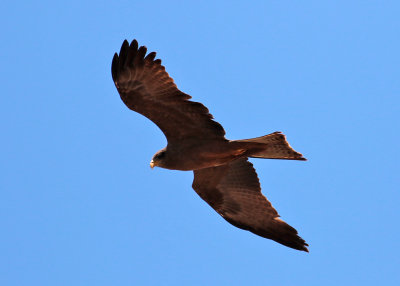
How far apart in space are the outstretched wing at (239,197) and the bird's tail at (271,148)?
117 centimetres

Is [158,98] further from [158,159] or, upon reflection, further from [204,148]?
[204,148]

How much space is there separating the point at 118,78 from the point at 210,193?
3.43 meters

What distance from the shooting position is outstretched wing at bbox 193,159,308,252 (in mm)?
13484

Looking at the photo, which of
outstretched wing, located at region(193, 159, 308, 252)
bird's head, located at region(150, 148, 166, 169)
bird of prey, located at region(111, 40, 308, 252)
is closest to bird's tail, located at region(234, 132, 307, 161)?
bird of prey, located at region(111, 40, 308, 252)

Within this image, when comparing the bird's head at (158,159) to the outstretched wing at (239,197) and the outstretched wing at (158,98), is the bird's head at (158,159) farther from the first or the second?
the outstretched wing at (239,197)

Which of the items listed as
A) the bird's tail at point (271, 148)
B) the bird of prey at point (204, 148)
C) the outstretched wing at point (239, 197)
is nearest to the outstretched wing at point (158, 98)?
the bird of prey at point (204, 148)

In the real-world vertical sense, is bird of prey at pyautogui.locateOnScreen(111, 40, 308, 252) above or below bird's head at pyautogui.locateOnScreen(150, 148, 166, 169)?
above

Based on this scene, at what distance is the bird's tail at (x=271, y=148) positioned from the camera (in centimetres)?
1207

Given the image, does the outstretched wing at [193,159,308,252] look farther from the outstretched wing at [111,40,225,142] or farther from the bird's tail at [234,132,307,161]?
the outstretched wing at [111,40,225,142]

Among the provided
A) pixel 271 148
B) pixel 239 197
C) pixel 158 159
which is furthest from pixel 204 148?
pixel 239 197

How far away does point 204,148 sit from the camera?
40.0 ft

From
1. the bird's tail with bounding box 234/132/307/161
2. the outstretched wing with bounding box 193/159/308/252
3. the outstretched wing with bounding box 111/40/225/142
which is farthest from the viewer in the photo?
the outstretched wing with bounding box 193/159/308/252

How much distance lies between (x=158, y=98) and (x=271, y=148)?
2176mm

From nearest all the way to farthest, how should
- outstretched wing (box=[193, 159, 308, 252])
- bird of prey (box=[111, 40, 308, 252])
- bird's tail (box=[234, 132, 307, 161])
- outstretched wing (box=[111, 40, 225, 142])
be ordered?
outstretched wing (box=[111, 40, 225, 142])
bird of prey (box=[111, 40, 308, 252])
bird's tail (box=[234, 132, 307, 161])
outstretched wing (box=[193, 159, 308, 252])
